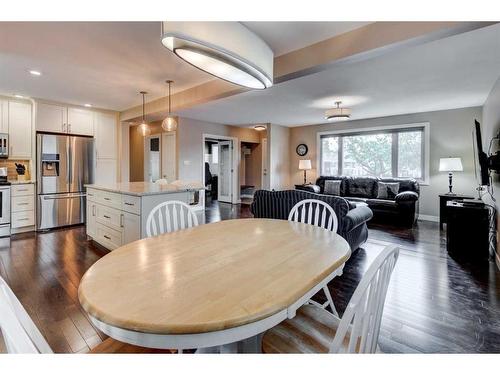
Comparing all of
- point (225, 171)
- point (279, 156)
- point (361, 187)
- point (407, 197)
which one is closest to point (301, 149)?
point (279, 156)

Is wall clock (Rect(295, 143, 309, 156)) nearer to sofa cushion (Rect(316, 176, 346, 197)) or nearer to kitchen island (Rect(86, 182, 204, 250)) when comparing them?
sofa cushion (Rect(316, 176, 346, 197))

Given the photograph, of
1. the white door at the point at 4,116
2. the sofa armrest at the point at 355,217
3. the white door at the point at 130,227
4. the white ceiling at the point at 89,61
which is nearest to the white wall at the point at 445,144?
the sofa armrest at the point at 355,217

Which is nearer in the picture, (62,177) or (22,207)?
(22,207)

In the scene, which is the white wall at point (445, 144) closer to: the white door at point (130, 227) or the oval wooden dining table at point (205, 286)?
the oval wooden dining table at point (205, 286)

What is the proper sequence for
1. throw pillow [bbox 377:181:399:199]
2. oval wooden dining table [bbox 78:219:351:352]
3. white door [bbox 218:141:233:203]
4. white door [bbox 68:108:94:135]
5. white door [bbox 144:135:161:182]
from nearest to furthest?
oval wooden dining table [bbox 78:219:351:352], white door [bbox 68:108:94:135], throw pillow [bbox 377:181:399:199], white door [bbox 144:135:161:182], white door [bbox 218:141:233:203]

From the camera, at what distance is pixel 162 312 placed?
0.78 metres

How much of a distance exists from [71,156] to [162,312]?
5.27 meters

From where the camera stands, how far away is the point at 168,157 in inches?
254

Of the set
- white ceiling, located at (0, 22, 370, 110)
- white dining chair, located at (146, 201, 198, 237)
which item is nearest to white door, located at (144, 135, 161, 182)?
white ceiling, located at (0, 22, 370, 110)

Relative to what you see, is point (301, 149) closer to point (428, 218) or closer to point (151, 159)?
point (428, 218)

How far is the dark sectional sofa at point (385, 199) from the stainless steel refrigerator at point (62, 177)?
15.8 ft

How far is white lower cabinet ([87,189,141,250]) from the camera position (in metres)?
2.96

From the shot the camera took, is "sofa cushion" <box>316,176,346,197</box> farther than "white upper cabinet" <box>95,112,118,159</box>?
Yes

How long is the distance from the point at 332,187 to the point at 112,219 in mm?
4901
